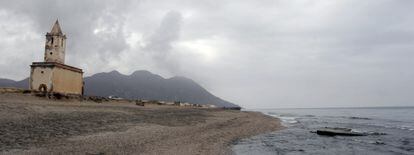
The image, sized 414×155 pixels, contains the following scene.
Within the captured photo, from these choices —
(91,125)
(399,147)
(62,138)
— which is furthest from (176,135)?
(399,147)

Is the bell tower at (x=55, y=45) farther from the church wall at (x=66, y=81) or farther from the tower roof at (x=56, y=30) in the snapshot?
the church wall at (x=66, y=81)

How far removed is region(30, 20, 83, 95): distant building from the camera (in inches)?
1726

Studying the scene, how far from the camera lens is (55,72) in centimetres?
4438

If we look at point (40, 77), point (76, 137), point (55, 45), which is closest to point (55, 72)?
point (40, 77)

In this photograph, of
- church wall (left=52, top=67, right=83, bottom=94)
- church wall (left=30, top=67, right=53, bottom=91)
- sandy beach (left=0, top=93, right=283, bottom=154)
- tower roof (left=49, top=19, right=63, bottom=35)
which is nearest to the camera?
sandy beach (left=0, top=93, right=283, bottom=154)

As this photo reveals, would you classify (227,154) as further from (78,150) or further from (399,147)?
(399,147)

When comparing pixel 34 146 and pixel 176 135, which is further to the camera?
pixel 176 135

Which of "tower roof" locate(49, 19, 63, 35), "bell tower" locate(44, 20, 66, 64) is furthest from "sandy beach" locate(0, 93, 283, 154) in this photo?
"tower roof" locate(49, 19, 63, 35)

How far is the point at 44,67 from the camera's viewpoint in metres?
44.2

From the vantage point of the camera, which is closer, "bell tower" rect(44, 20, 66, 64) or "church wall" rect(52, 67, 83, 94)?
"church wall" rect(52, 67, 83, 94)

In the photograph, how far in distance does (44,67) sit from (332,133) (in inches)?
1390

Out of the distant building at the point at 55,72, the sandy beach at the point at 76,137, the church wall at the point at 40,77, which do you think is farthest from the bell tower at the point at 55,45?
the sandy beach at the point at 76,137

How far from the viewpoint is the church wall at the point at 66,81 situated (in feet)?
147

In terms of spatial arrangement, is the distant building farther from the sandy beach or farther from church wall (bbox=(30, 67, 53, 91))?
the sandy beach
